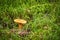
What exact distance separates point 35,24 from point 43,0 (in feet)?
2.56

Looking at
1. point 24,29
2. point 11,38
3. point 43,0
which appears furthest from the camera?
point 43,0

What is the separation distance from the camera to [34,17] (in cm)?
340

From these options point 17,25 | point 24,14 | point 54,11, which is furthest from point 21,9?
point 54,11

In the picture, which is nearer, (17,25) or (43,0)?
(17,25)

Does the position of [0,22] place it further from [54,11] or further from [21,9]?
[54,11]

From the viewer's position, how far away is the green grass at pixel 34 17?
297 cm

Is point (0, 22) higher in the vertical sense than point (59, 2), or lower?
lower

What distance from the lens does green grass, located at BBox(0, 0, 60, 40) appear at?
2.97m

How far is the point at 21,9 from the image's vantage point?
11.7 ft

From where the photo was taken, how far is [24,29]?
3.22 metres

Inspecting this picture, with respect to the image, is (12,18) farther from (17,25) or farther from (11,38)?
(11,38)

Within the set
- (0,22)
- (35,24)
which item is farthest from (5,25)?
(35,24)

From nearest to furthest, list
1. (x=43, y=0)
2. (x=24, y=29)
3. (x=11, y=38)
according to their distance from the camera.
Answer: (x=11, y=38)
(x=24, y=29)
(x=43, y=0)

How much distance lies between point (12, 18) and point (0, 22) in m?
0.28
